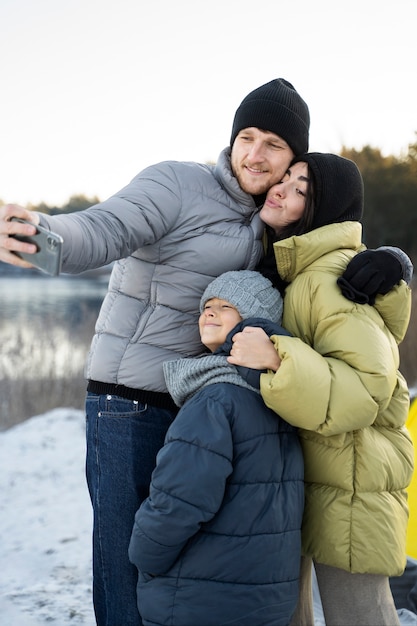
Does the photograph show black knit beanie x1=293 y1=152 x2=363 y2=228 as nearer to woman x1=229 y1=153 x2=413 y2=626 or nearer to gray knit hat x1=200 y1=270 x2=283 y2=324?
woman x1=229 y1=153 x2=413 y2=626

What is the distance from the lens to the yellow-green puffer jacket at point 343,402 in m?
1.86

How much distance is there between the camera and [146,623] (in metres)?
1.93

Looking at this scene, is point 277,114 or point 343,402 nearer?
point 343,402

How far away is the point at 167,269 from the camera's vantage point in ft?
7.04

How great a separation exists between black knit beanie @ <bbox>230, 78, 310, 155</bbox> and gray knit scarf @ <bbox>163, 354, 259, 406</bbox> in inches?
30.3

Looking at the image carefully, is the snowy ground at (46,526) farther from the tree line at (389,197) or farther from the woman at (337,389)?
the tree line at (389,197)

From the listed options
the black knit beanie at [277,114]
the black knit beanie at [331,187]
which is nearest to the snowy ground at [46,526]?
the black knit beanie at [331,187]

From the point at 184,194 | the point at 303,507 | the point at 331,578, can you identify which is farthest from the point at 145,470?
the point at 184,194

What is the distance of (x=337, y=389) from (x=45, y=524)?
299 cm

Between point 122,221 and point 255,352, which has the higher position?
point 122,221

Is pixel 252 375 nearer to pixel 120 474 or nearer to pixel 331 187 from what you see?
pixel 120 474

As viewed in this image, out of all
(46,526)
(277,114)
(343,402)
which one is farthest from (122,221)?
(46,526)

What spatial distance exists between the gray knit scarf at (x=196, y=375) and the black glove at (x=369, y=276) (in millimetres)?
388

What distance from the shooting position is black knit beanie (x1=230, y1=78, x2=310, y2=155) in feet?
7.41
